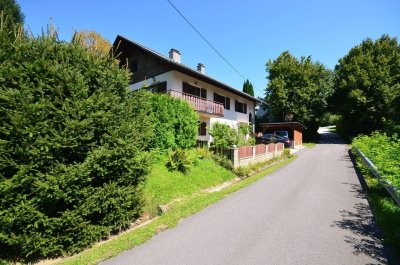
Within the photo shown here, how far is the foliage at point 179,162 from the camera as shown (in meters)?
11.5

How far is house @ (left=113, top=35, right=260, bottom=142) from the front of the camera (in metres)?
19.6

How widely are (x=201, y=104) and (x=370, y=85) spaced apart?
27.7 meters

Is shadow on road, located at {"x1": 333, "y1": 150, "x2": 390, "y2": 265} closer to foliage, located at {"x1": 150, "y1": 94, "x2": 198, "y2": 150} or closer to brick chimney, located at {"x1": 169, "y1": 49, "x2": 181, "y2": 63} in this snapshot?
foliage, located at {"x1": 150, "y1": 94, "x2": 198, "y2": 150}

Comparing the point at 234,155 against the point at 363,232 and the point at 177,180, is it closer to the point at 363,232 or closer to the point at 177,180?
the point at 177,180

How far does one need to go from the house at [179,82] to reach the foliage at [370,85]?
65.9 ft

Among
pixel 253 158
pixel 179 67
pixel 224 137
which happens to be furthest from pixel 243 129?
pixel 179 67

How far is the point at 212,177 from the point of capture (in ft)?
41.8

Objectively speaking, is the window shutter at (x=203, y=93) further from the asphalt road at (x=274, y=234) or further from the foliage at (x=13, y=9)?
the foliage at (x=13, y=9)

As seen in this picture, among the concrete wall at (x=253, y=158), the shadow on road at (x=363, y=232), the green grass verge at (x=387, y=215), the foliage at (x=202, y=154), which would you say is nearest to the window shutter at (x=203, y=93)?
the concrete wall at (x=253, y=158)

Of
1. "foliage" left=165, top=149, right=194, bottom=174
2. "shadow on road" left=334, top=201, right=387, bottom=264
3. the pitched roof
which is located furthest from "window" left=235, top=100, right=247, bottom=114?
"shadow on road" left=334, top=201, right=387, bottom=264

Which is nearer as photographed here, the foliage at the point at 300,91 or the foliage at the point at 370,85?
the foliage at the point at 370,85

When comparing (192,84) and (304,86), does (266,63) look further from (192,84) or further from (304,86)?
(192,84)

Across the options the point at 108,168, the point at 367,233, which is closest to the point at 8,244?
the point at 108,168

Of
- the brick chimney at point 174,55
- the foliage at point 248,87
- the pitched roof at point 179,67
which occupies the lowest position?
the pitched roof at point 179,67
